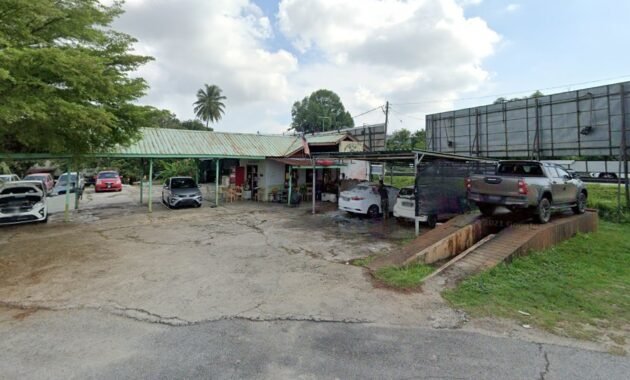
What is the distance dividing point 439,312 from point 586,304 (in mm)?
2583

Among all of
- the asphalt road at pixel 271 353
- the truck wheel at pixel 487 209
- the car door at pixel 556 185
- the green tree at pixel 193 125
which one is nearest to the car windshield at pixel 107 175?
the asphalt road at pixel 271 353

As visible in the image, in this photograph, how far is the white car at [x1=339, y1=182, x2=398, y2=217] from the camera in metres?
13.0

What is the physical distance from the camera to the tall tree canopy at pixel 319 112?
6706 cm

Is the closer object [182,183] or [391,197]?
[391,197]

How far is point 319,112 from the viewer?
220ft

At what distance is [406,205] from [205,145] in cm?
1075

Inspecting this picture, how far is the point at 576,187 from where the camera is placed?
998cm

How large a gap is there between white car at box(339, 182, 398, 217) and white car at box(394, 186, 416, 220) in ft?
4.81

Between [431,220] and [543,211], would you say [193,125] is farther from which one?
[543,211]

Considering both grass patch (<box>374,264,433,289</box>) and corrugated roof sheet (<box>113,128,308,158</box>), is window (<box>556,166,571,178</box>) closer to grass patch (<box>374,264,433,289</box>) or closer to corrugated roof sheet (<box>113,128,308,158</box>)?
grass patch (<box>374,264,433,289</box>)

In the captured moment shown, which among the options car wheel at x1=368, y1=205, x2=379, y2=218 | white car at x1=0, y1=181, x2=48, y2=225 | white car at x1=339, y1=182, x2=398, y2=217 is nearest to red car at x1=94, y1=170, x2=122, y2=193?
white car at x1=0, y1=181, x2=48, y2=225

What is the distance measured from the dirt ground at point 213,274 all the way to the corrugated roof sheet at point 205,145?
147 inches

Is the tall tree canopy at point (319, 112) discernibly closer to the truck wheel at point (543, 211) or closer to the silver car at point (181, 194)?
the silver car at point (181, 194)

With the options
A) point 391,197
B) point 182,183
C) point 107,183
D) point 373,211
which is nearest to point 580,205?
point 391,197
